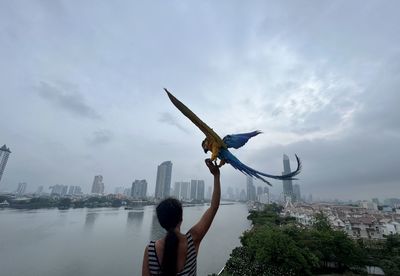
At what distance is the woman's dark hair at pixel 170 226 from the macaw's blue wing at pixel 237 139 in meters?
0.88

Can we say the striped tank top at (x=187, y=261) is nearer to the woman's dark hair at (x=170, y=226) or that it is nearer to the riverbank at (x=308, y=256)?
the woman's dark hair at (x=170, y=226)

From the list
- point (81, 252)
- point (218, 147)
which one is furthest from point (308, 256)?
point (81, 252)

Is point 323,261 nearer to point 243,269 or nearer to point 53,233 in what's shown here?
point 243,269

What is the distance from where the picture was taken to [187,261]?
92 centimetres

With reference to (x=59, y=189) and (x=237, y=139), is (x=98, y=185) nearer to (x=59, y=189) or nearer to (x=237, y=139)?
(x=59, y=189)

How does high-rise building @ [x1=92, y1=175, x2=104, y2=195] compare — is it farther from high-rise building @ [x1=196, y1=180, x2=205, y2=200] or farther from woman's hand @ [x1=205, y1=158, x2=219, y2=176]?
woman's hand @ [x1=205, y1=158, x2=219, y2=176]

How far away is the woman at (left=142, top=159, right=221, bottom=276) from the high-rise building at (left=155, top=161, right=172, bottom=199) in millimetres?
75538

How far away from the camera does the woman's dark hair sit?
0.87m

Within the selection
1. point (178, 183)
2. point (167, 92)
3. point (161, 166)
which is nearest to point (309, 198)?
point (178, 183)

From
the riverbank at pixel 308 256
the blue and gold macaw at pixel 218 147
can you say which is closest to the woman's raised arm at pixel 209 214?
the blue and gold macaw at pixel 218 147

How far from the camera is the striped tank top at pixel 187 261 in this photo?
0.87 meters

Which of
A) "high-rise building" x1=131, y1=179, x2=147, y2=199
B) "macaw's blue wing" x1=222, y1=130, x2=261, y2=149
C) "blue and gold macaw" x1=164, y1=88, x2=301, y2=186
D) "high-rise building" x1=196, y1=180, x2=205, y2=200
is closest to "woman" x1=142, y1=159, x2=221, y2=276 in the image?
"blue and gold macaw" x1=164, y1=88, x2=301, y2=186

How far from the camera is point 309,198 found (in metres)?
149

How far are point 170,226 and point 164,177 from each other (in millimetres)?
77635
